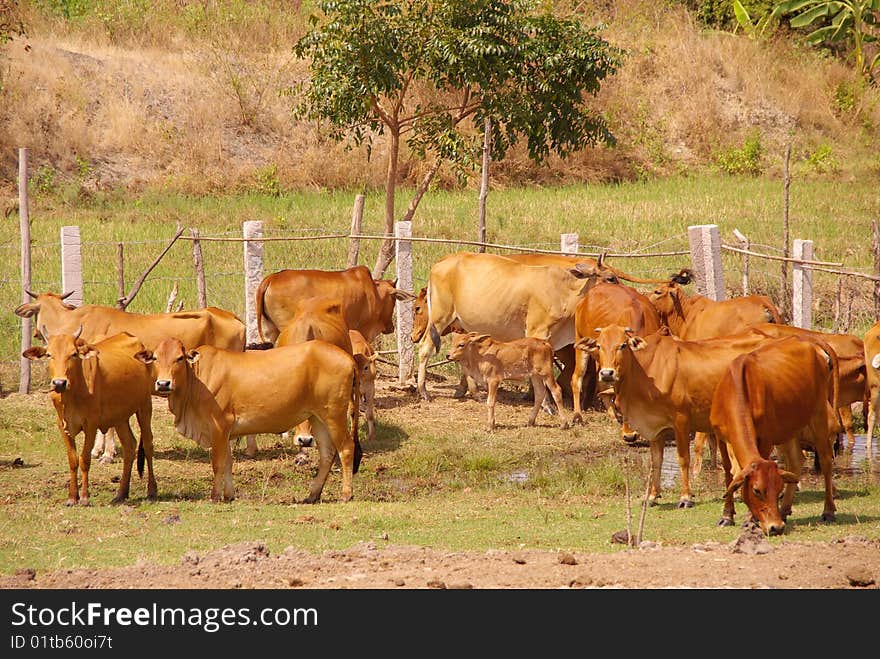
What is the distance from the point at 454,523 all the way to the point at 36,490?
12.6ft

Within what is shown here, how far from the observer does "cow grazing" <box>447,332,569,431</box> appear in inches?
552

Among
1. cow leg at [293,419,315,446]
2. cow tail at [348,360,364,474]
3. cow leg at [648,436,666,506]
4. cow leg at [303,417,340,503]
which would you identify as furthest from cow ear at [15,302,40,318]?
cow leg at [648,436,666,506]

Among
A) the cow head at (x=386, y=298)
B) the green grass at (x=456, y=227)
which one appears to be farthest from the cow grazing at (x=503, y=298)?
the green grass at (x=456, y=227)

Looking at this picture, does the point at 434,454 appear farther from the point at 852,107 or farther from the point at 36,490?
the point at 852,107

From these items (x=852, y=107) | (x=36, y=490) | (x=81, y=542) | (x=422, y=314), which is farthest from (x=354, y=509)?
(x=852, y=107)

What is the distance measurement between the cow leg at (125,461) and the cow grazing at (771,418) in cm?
474

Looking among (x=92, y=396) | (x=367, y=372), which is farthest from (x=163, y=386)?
(x=367, y=372)

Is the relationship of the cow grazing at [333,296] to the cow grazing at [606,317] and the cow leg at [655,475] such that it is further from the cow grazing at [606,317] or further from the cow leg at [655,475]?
the cow leg at [655,475]

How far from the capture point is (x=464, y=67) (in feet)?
58.5

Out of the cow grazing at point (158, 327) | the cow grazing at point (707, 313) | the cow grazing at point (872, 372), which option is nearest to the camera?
the cow grazing at point (872, 372)

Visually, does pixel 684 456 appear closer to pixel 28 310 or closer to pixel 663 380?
pixel 663 380

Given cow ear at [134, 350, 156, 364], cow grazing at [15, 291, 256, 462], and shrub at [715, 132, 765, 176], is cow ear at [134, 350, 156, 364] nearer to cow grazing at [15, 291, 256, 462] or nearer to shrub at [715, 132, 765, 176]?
cow grazing at [15, 291, 256, 462]

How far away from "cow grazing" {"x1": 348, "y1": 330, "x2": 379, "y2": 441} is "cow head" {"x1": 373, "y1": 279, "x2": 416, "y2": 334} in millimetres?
1513

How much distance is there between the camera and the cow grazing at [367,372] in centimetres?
1338
